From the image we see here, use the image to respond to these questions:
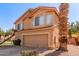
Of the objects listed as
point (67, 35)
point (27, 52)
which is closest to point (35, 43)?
point (27, 52)

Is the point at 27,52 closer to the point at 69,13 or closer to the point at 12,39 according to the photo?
the point at 12,39

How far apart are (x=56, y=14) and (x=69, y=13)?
389 millimetres

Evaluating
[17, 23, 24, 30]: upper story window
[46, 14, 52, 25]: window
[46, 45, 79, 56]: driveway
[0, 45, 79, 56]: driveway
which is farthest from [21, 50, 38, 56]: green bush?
[46, 14, 52, 25]: window

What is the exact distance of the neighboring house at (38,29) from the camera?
9.45 m

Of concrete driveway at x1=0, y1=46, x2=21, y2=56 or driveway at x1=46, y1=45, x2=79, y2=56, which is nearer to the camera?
driveway at x1=46, y1=45, x2=79, y2=56

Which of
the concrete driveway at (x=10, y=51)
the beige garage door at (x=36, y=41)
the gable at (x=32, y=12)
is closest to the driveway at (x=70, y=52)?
the beige garage door at (x=36, y=41)

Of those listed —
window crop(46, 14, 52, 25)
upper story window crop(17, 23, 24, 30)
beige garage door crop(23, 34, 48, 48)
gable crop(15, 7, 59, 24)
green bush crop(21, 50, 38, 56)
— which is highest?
gable crop(15, 7, 59, 24)

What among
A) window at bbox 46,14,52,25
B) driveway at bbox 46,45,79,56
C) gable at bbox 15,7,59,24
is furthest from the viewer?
window at bbox 46,14,52,25

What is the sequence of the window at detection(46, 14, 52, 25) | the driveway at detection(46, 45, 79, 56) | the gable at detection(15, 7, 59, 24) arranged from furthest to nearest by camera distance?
the window at detection(46, 14, 52, 25)
the gable at detection(15, 7, 59, 24)
the driveway at detection(46, 45, 79, 56)

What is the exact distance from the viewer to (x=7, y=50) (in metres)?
9.48

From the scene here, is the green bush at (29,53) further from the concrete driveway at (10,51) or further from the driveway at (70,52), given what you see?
the driveway at (70,52)

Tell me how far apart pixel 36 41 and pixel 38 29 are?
380mm

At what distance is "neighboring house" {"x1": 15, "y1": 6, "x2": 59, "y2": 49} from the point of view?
945cm

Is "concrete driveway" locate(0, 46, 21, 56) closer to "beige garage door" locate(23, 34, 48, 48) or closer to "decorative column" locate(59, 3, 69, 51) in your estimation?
"beige garage door" locate(23, 34, 48, 48)
